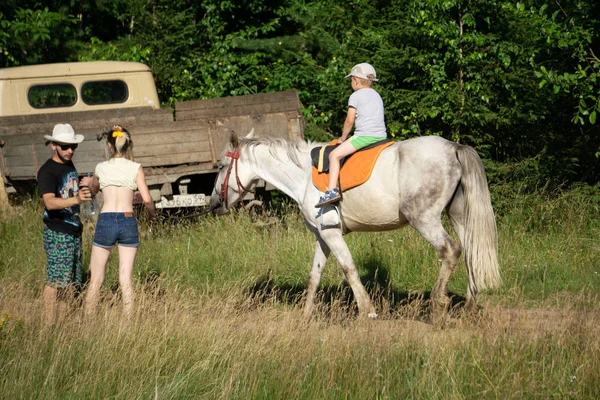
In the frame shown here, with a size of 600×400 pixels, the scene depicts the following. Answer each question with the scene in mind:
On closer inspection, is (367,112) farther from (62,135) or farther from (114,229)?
(62,135)

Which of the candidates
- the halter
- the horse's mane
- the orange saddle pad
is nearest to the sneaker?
the orange saddle pad

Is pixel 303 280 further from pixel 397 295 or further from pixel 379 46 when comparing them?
pixel 379 46

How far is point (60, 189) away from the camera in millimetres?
6523

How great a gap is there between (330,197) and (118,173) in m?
1.96

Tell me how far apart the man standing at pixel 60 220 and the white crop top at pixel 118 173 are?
0.32 m

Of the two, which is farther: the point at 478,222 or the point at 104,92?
the point at 104,92

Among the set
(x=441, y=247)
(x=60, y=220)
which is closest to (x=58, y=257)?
(x=60, y=220)

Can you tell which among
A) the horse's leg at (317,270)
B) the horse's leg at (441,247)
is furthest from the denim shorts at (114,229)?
the horse's leg at (441,247)

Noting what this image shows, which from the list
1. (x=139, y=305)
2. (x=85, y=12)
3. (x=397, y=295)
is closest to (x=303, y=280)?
(x=397, y=295)

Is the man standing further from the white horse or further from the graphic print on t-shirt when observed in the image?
the white horse

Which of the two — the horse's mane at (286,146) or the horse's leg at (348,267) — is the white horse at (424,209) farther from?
the horse's mane at (286,146)

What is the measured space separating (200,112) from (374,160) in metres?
4.82

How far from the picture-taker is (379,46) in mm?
11836

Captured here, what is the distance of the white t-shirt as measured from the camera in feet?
22.8
